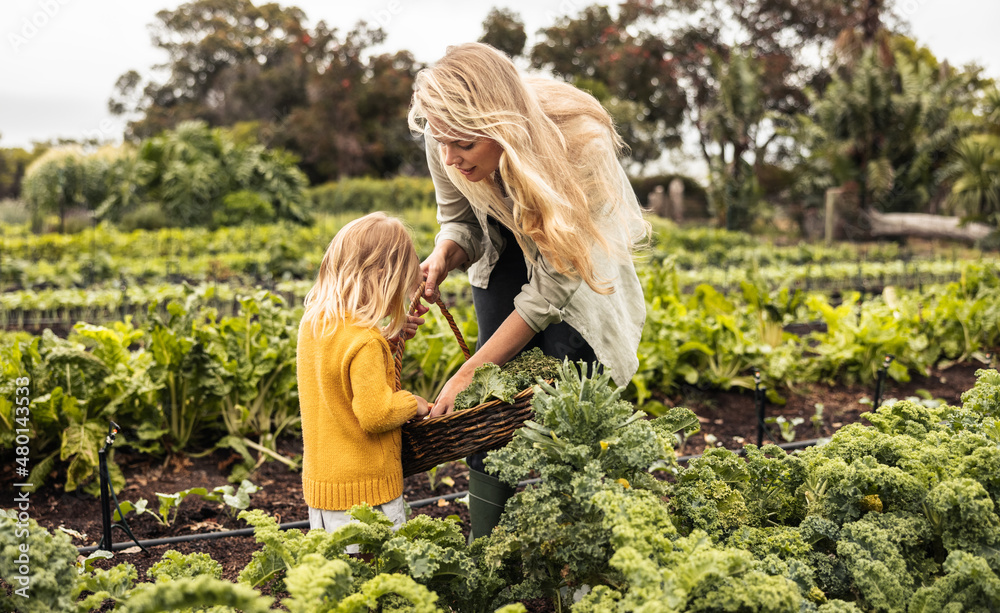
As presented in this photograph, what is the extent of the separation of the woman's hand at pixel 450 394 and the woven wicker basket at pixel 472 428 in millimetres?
38

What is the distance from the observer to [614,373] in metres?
2.10

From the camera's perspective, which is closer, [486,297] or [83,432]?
[486,297]

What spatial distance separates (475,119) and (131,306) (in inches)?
212

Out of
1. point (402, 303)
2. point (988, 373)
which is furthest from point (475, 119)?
point (988, 373)

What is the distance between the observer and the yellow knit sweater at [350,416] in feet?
6.00

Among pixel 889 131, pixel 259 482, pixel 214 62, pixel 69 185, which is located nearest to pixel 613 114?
pixel 889 131

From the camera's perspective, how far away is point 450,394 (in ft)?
6.25

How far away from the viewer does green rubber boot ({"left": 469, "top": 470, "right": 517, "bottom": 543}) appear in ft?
6.61

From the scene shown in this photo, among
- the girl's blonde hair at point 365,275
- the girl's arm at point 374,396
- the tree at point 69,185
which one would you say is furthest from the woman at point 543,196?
the tree at point 69,185

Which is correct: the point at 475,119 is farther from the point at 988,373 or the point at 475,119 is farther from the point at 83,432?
the point at 83,432

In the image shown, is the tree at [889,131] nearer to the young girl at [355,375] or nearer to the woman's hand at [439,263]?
the woman's hand at [439,263]

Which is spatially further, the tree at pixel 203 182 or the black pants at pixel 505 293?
the tree at pixel 203 182

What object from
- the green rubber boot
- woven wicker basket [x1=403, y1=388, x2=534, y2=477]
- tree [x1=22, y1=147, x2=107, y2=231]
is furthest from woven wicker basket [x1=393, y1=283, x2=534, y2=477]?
tree [x1=22, y1=147, x2=107, y2=231]

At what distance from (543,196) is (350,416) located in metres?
0.82
